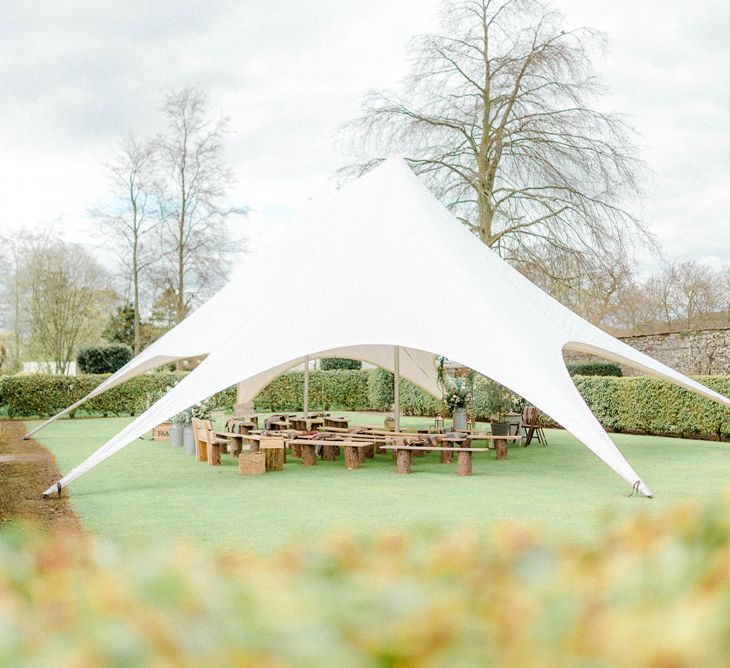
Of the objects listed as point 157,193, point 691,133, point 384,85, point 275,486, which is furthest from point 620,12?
point 157,193

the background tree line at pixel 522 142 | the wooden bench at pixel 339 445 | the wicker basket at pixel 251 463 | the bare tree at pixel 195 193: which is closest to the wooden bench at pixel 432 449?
the wooden bench at pixel 339 445

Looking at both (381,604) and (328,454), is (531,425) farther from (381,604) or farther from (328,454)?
(381,604)

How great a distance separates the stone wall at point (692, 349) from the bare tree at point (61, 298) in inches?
679

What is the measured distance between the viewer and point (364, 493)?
757 cm

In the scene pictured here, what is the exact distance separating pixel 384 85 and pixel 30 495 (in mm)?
11474

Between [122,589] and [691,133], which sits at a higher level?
[691,133]

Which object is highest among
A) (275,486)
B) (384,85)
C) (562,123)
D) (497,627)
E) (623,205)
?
(384,85)

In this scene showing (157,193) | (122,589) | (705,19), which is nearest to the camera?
(122,589)

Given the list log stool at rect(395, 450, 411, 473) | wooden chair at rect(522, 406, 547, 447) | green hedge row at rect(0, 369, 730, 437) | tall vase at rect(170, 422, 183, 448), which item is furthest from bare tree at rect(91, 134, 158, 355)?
log stool at rect(395, 450, 411, 473)

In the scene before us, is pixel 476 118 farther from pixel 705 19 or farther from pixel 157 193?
pixel 157 193

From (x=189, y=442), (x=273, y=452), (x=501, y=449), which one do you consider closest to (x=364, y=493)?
(x=273, y=452)

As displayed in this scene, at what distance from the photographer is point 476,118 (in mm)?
16438

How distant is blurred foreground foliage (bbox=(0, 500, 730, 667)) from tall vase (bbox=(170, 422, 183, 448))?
10.8 meters

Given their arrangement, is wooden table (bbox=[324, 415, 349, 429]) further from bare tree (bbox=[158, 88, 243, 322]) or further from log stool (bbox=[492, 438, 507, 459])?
bare tree (bbox=[158, 88, 243, 322])
